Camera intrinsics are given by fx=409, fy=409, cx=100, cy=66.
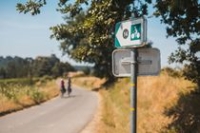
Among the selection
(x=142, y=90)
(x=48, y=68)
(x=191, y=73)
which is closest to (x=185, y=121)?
(x=191, y=73)

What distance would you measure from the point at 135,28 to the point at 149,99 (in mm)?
15359

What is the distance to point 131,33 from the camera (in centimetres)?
626

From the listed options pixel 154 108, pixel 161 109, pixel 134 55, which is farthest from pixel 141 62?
pixel 154 108

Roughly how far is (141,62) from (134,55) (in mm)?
159

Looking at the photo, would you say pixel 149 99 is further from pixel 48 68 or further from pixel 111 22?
pixel 48 68

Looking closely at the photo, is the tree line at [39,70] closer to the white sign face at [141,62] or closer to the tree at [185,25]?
the tree at [185,25]

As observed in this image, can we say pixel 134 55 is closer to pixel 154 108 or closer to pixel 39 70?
pixel 154 108

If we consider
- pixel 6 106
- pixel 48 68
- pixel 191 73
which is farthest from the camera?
pixel 48 68

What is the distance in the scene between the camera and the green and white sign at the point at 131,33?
19.8 feet

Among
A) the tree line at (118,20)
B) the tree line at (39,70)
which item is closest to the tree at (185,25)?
the tree line at (118,20)

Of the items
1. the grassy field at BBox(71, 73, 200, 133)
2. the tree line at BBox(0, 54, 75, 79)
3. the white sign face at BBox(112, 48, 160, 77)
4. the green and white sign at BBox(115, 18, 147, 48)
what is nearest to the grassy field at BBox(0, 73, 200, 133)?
the grassy field at BBox(71, 73, 200, 133)

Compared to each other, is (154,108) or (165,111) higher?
(165,111)

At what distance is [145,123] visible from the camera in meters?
15.1

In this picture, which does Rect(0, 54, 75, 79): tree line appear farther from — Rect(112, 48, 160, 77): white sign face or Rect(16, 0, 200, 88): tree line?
Rect(112, 48, 160, 77): white sign face
